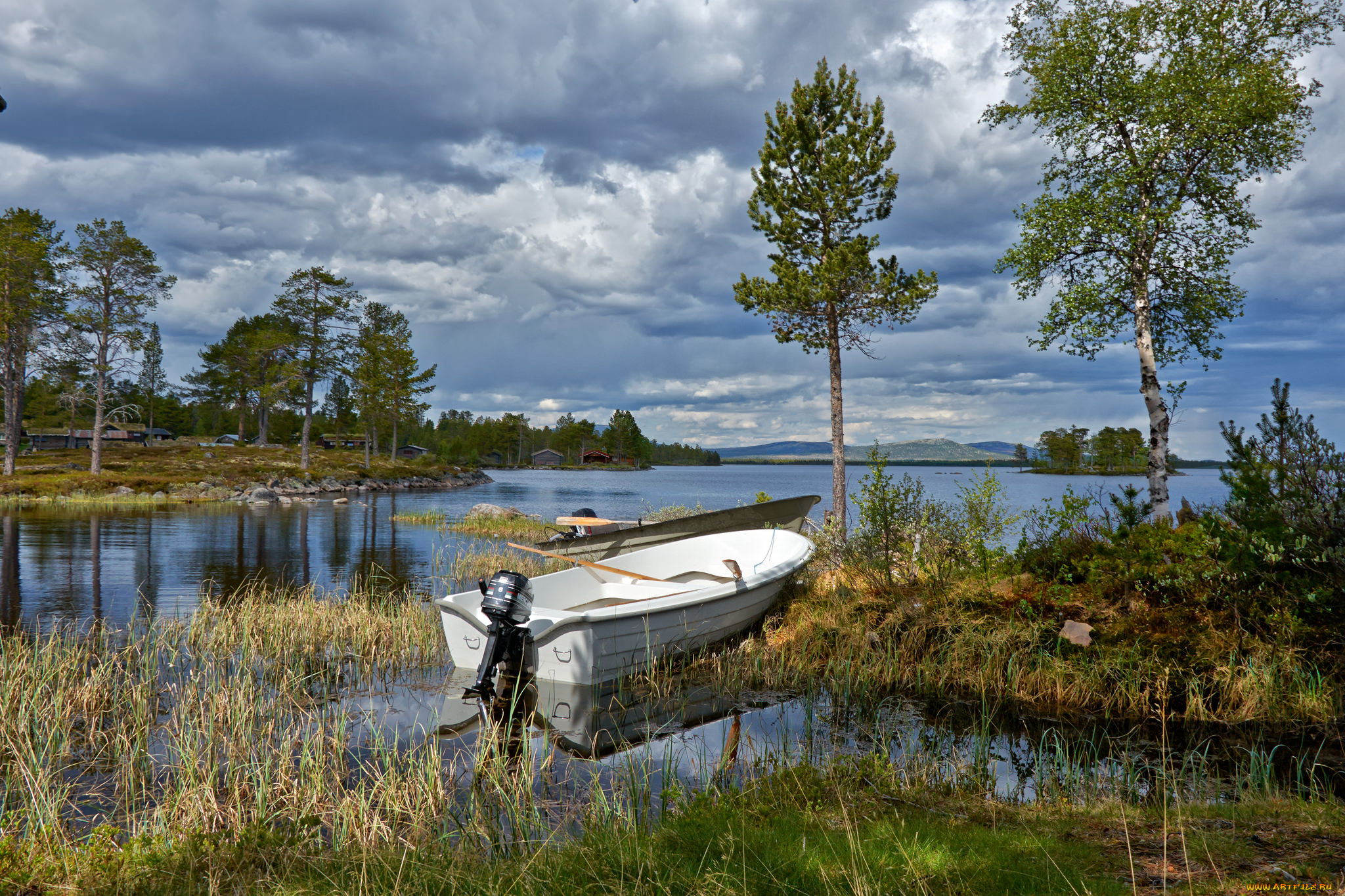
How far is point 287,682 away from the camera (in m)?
7.05

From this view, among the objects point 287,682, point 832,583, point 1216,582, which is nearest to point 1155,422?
point 1216,582

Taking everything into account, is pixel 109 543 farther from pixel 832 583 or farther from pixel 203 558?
pixel 832 583

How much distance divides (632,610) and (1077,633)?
5018 mm

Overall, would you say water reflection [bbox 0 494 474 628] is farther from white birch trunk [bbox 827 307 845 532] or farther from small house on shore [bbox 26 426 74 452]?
small house on shore [bbox 26 426 74 452]

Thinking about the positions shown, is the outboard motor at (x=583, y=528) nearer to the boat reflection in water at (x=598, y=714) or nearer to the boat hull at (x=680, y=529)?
the boat hull at (x=680, y=529)

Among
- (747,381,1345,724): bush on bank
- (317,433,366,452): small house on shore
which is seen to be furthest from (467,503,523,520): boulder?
(317,433,366,452): small house on shore

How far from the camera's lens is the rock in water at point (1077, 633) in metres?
7.82

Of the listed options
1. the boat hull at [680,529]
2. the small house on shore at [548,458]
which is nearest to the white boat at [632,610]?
the boat hull at [680,529]

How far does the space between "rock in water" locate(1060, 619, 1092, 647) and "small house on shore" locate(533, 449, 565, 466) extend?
12487 cm

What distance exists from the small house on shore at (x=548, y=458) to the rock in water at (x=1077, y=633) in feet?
410

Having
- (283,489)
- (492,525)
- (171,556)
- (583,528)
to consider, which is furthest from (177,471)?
(583,528)

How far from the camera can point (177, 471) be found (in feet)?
146

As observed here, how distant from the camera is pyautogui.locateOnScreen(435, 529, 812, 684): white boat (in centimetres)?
733

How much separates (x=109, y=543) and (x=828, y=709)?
2087 cm
